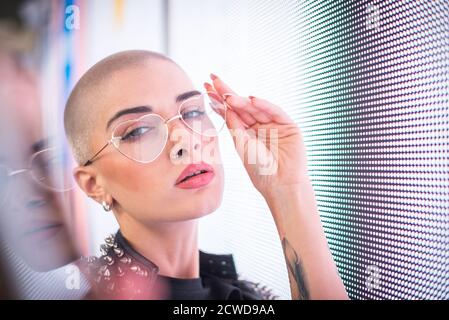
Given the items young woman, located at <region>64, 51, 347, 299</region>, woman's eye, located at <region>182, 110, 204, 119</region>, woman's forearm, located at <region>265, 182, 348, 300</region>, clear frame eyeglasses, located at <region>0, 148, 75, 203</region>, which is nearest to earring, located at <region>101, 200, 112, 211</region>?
young woman, located at <region>64, 51, 347, 299</region>

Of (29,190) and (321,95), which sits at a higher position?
(321,95)

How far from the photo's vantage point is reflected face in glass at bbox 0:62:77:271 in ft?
4.39

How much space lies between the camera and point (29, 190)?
1354 mm

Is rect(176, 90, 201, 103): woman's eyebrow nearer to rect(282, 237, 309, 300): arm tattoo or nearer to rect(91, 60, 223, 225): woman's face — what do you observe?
rect(91, 60, 223, 225): woman's face

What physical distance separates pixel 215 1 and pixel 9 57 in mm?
684

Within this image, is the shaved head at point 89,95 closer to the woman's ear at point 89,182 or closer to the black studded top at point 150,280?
the woman's ear at point 89,182

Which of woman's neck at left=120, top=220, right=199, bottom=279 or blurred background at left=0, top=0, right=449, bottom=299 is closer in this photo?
blurred background at left=0, top=0, right=449, bottom=299

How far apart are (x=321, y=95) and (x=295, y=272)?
0.54 m

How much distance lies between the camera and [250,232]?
4.40ft

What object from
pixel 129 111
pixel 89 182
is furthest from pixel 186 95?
pixel 89 182

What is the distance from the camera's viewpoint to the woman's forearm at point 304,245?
4.08ft

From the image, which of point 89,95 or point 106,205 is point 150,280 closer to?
point 106,205

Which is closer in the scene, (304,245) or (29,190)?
(304,245)
